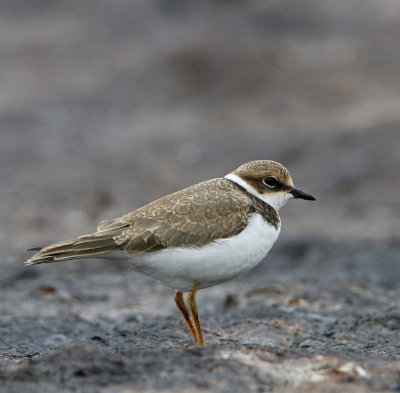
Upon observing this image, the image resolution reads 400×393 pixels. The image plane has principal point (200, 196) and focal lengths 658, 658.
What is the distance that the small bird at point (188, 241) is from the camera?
556cm

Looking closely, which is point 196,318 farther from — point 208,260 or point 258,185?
point 258,185

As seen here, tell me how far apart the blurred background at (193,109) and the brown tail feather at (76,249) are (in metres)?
4.10

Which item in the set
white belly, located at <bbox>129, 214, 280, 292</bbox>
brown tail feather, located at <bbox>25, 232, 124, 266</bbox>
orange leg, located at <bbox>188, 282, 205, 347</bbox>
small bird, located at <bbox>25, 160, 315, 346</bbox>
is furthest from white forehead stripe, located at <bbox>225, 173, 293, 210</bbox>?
brown tail feather, located at <bbox>25, 232, 124, 266</bbox>

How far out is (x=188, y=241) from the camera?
5.59 meters

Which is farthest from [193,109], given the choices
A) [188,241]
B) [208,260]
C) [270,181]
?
[208,260]

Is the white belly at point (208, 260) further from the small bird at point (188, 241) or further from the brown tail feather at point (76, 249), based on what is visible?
the brown tail feather at point (76, 249)

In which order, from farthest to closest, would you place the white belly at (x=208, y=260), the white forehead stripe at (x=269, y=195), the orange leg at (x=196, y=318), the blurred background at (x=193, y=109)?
the blurred background at (x=193, y=109), the white forehead stripe at (x=269, y=195), the orange leg at (x=196, y=318), the white belly at (x=208, y=260)

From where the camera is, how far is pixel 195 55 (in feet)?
53.3

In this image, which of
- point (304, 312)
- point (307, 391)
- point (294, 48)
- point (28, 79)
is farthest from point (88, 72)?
point (307, 391)

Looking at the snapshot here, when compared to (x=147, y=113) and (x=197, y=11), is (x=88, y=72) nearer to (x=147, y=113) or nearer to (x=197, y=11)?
(x=147, y=113)

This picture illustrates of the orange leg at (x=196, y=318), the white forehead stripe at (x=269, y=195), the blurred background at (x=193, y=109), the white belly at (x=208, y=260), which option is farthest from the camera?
the blurred background at (x=193, y=109)

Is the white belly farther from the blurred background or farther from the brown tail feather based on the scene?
the blurred background

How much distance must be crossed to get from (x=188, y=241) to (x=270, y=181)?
3.90ft

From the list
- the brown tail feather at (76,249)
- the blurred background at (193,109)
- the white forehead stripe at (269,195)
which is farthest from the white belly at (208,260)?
the blurred background at (193,109)
